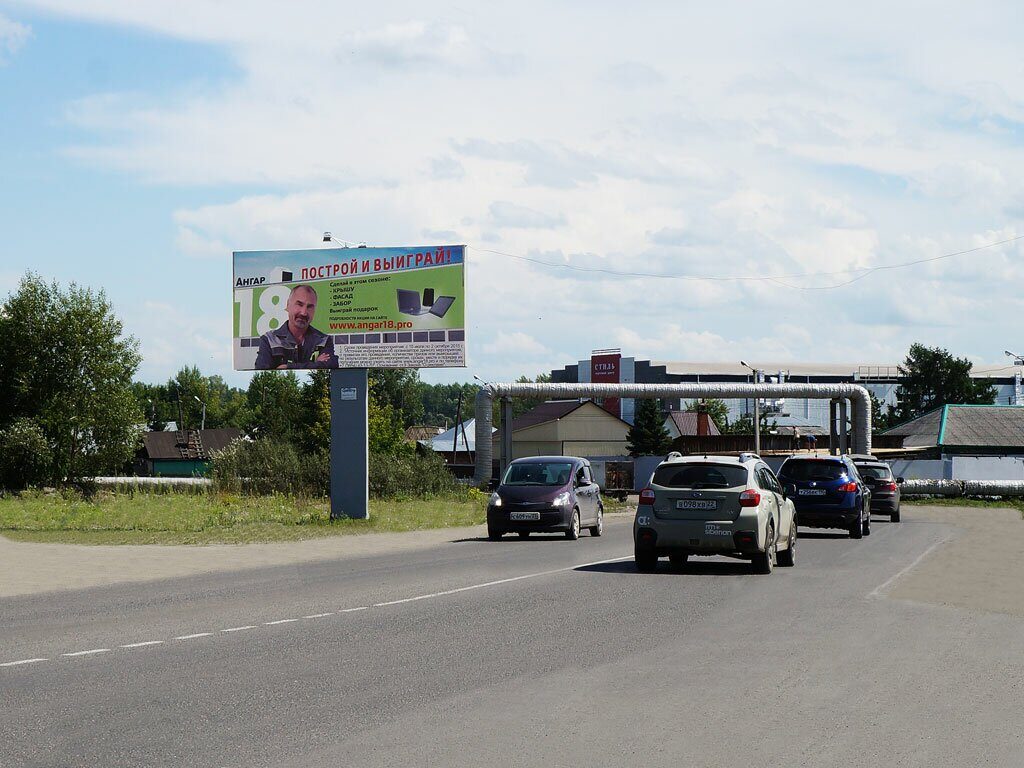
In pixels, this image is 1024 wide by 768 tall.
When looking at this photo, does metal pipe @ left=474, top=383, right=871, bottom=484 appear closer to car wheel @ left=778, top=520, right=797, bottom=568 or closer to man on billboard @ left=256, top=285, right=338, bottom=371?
man on billboard @ left=256, top=285, right=338, bottom=371

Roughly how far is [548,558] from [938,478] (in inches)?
1806

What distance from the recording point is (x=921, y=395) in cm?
12800

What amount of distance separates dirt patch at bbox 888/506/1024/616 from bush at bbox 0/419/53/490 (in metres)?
37.0

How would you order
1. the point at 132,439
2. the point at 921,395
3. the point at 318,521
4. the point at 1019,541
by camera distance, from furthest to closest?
the point at 921,395, the point at 132,439, the point at 318,521, the point at 1019,541

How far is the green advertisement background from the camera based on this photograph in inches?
1328

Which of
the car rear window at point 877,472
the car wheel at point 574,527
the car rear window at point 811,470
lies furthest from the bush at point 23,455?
the car rear window at point 811,470

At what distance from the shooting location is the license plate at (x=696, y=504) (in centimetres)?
1778

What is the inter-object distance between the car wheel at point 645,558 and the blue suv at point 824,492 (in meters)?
9.87

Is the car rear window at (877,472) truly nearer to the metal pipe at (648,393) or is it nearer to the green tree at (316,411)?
the metal pipe at (648,393)

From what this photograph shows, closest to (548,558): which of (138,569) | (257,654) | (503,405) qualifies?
(138,569)

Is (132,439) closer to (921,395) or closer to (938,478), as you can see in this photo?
(938,478)

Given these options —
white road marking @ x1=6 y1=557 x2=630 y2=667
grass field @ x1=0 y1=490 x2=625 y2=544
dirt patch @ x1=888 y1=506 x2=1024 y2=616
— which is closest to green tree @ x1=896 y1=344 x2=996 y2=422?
grass field @ x1=0 y1=490 x2=625 y2=544

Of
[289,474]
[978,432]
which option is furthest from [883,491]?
[978,432]

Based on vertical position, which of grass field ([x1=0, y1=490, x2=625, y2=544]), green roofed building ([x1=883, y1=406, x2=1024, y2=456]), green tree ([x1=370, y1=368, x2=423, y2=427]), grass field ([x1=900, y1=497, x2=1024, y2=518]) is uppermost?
green tree ([x1=370, y1=368, x2=423, y2=427])
